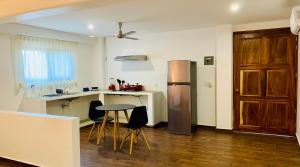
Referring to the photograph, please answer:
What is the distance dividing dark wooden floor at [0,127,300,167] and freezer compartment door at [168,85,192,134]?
0.24 meters

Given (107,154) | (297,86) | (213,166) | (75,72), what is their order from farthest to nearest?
(75,72)
(297,86)
(107,154)
(213,166)

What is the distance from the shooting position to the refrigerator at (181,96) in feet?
16.3

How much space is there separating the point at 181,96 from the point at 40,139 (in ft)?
9.68

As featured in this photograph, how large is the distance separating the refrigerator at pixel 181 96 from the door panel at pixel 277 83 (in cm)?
158

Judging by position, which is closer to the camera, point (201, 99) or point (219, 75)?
point (219, 75)

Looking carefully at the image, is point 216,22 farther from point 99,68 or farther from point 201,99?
point 99,68

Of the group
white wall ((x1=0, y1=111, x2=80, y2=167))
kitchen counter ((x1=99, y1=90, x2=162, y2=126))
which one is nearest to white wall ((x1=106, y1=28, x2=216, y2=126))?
kitchen counter ((x1=99, y1=90, x2=162, y2=126))

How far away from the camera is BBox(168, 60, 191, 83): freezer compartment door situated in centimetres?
494

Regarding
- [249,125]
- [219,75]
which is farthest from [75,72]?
[249,125]

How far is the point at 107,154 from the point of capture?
12.8ft

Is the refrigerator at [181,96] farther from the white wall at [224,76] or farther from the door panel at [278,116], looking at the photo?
the door panel at [278,116]

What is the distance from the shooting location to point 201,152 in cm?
390

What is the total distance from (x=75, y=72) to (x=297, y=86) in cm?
515

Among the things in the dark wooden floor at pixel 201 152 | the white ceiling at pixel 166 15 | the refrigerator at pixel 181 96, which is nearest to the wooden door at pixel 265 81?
the dark wooden floor at pixel 201 152
